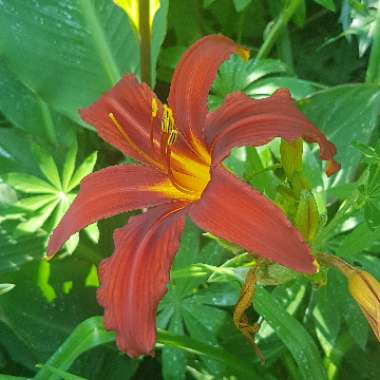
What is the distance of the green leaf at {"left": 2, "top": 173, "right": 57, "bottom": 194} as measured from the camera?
106cm

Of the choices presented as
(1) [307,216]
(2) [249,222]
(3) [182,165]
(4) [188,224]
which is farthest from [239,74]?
(2) [249,222]

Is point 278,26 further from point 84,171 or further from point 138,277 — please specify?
point 138,277

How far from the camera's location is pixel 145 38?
1.12 m

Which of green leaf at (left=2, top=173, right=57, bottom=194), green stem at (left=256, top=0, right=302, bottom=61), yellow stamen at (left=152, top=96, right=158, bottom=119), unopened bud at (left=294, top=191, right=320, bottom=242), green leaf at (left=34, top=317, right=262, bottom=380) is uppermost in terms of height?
green stem at (left=256, top=0, right=302, bottom=61)

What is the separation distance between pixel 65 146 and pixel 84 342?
1.74ft

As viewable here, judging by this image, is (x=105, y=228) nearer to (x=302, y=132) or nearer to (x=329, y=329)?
(x=329, y=329)

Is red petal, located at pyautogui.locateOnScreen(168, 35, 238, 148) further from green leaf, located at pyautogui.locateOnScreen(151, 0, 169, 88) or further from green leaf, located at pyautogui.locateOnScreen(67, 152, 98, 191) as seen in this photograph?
green leaf, located at pyautogui.locateOnScreen(151, 0, 169, 88)

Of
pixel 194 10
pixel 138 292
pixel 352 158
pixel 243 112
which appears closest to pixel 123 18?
pixel 194 10

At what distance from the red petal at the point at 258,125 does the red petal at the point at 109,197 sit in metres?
0.08

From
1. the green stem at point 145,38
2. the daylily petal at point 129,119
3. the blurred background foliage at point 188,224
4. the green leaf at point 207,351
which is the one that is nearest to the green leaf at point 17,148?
the blurred background foliage at point 188,224

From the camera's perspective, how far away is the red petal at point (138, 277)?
67cm

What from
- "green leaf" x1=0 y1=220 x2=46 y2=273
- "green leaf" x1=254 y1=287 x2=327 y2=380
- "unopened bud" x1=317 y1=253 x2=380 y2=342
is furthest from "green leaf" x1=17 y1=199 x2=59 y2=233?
"unopened bud" x1=317 y1=253 x2=380 y2=342

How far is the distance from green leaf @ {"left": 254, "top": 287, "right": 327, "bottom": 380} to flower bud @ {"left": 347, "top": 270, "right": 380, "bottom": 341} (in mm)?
189

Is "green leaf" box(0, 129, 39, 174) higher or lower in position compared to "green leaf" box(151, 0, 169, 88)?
lower
